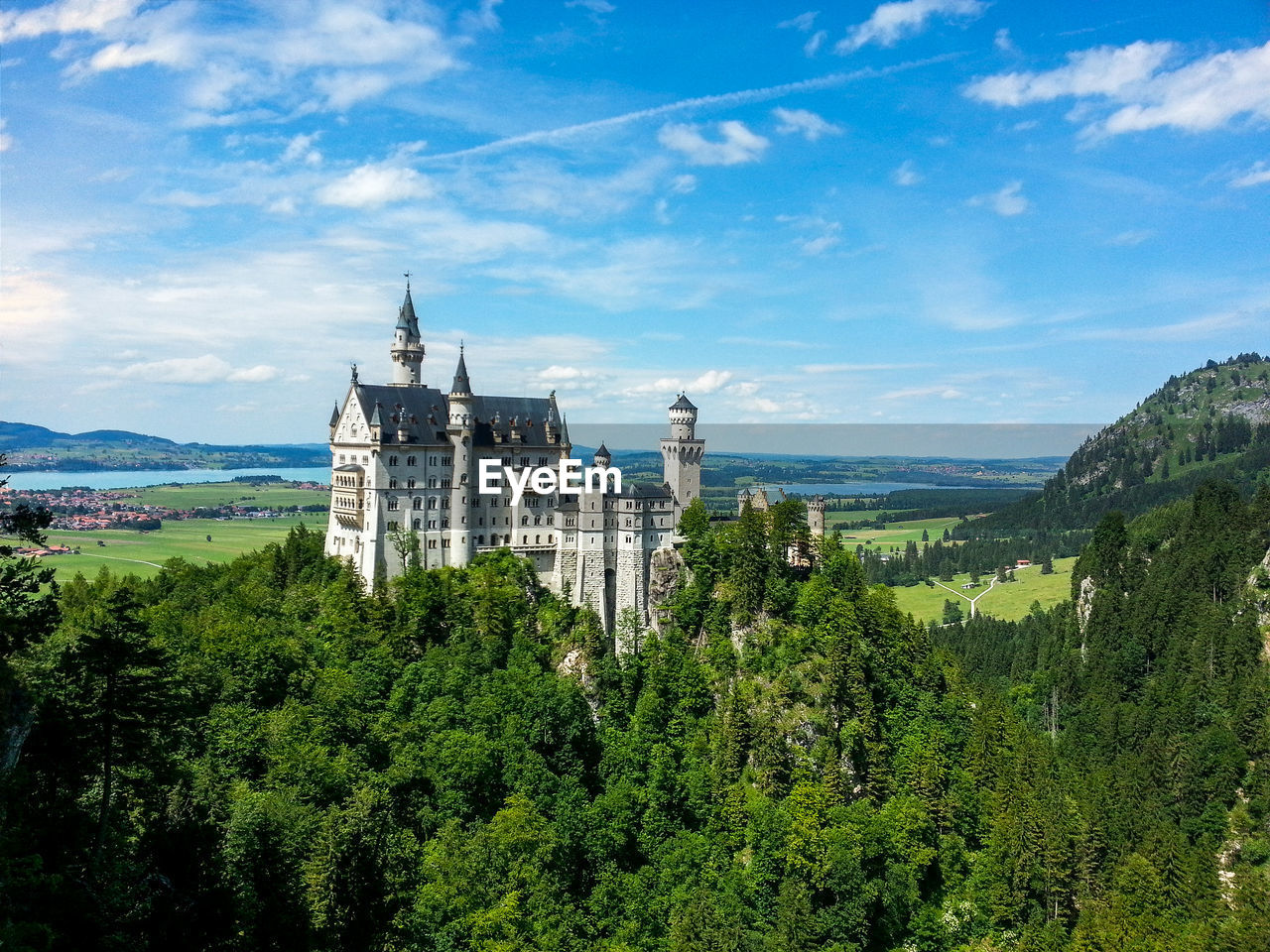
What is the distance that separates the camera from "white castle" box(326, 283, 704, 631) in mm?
84438

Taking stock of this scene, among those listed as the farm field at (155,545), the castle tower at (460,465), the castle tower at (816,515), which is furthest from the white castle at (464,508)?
the farm field at (155,545)

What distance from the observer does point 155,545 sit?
6329 inches

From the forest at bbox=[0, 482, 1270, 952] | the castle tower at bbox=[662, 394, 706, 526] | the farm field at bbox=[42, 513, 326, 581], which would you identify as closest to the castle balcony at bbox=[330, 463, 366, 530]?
the forest at bbox=[0, 482, 1270, 952]

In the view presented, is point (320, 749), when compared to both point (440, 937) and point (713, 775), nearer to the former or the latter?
point (440, 937)

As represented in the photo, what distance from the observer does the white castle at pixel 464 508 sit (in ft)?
277

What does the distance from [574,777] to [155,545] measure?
12247 centimetres

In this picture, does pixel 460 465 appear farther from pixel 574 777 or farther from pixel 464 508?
pixel 574 777

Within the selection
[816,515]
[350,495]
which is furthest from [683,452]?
[350,495]

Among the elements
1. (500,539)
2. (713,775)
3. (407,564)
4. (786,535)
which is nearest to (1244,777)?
(786,535)

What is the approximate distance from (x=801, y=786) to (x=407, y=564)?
40.0 meters

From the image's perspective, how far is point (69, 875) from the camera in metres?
33.0

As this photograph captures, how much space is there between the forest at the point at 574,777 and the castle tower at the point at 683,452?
5.18 m

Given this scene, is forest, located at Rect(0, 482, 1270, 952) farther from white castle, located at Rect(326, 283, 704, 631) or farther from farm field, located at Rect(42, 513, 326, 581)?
farm field, located at Rect(42, 513, 326, 581)

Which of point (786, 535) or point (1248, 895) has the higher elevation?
point (786, 535)
